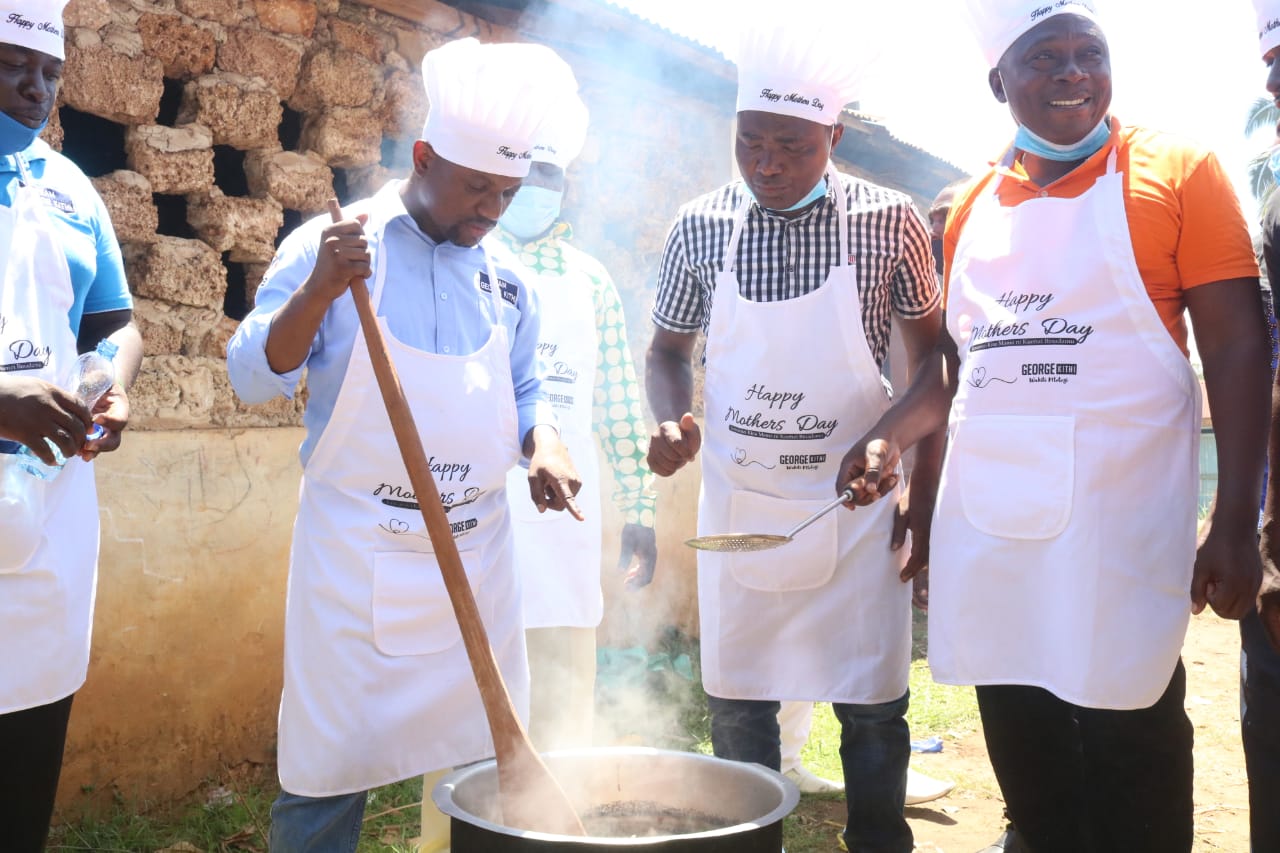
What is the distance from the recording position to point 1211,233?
227 centimetres

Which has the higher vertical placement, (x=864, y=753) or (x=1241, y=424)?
(x=1241, y=424)

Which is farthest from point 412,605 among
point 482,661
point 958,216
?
point 958,216

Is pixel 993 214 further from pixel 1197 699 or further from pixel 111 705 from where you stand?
pixel 1197 699

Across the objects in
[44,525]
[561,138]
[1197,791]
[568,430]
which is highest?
[561,138]

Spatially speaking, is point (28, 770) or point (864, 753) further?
point (864, 753)

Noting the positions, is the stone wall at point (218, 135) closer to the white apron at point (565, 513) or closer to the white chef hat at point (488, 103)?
the white apron at point (565, 513)

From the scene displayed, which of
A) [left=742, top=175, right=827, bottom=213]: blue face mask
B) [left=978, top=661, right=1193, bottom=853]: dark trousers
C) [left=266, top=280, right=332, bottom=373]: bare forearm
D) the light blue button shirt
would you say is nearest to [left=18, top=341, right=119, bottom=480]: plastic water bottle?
the light blue button shirt

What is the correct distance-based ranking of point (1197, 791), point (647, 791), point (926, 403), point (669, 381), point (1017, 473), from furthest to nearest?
1. point (1197, 791)
2. point (669, 381)
3. point (926, 403)
4. point (1017, 473)
5. point (647, 791)

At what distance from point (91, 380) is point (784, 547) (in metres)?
1.76

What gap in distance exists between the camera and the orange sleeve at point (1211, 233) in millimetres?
2260

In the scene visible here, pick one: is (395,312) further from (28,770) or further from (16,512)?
(28,770)

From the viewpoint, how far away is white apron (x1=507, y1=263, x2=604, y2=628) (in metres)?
4.01

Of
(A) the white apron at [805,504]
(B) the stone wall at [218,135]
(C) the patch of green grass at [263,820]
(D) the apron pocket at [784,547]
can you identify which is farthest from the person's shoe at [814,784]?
(B) the stone wall at [218,135]

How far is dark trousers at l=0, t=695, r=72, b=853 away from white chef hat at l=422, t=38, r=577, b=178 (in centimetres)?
153
